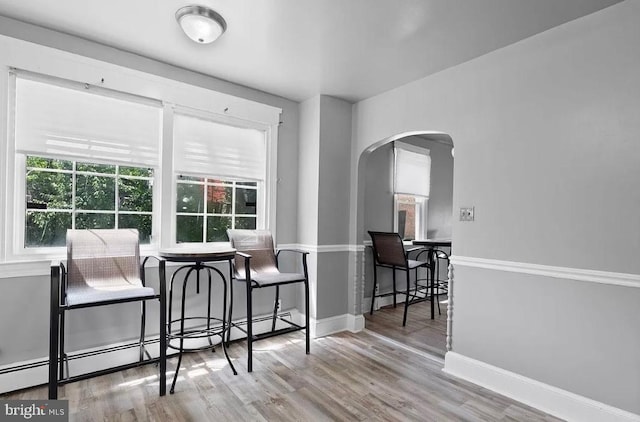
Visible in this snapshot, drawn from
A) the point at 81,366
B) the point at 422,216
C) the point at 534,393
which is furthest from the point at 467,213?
the point at 81,366

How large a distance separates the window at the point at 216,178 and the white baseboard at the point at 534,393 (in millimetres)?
2244

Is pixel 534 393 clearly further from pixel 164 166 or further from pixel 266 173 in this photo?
pixel 164 166

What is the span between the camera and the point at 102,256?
242cm

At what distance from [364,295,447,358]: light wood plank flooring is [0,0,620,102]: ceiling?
255 cm

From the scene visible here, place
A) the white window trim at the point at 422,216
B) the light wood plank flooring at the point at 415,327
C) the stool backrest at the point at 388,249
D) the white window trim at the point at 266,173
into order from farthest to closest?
1. the white window trim at the point at 422,216
2. the stool backrest at the point at 388,249
3. the light wood plank flooring at the point at 415,327
4. the white window trim at the point at 266,173

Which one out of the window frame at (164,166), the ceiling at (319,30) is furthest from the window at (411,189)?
the window frame at (164,166)

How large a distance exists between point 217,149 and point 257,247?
1.04 metres

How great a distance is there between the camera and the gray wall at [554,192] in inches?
76.7

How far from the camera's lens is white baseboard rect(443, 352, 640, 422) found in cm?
198

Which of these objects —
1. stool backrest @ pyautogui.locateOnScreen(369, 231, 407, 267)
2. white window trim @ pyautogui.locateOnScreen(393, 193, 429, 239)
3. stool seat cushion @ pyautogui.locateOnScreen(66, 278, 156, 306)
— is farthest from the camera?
white window trim @ pyautogui.locateOnScreen(393, 193, 429, 239)

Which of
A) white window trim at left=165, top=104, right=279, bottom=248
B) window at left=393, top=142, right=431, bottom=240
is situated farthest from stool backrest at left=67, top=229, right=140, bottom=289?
window at left=393, top=142, right=431, bottom=240

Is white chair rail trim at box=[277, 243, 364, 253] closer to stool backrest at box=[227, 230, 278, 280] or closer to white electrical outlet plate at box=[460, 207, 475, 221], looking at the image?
stool backrest at box=[227, 230, 278, 280]

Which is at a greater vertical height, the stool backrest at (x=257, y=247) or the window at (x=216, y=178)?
the window at (x=216, y=178)

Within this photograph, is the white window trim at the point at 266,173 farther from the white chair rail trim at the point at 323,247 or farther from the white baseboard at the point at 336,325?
the white baseboard at the point at 336,325
